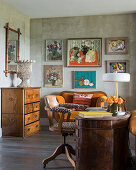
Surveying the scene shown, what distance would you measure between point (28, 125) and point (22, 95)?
70cm

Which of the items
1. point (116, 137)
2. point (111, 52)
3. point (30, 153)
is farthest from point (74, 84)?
point (116, 137)

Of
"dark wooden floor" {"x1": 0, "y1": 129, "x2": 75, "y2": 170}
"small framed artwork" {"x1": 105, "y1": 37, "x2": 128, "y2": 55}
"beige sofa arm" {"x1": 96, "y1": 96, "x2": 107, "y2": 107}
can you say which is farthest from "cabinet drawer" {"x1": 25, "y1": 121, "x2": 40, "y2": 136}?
"small framed artwork" {"x1": 105, "y1": 37, "x2": 128, "y2": 55}

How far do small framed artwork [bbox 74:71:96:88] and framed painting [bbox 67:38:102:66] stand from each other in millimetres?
241

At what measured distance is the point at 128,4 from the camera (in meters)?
5.60

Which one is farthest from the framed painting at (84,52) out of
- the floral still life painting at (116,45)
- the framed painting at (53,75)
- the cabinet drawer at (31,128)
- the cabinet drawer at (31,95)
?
the cabinet drawer at (31,128)

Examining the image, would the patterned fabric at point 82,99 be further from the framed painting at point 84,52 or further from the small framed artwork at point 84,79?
the framed painting at point 84,52

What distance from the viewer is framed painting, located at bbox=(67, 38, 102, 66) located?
21.2 ft

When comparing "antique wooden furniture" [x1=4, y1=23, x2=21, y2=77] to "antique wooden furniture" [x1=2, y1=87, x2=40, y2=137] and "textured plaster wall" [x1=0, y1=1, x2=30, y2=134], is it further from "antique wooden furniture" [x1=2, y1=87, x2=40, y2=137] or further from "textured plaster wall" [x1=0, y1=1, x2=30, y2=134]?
"antique wooden furniture" [x1=2, y1=87, x2=40, y2=137]

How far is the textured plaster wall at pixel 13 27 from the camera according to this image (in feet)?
17.7

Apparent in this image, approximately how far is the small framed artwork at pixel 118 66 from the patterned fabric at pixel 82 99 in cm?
95

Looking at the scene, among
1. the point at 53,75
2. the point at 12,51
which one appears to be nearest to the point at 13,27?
the point at 12,51

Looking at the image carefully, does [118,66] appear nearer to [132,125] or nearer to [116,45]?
[116,45]

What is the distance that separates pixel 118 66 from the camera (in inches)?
251

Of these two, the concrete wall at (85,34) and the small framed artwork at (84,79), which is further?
the small framed artwork at (84,79)
